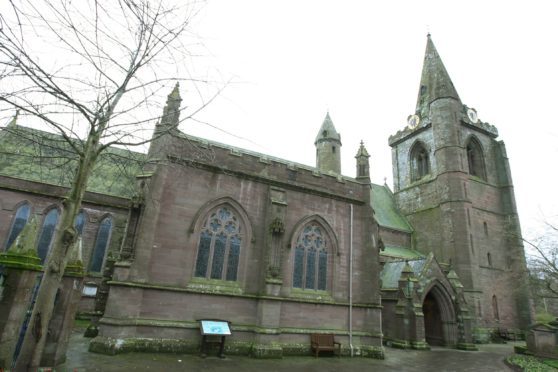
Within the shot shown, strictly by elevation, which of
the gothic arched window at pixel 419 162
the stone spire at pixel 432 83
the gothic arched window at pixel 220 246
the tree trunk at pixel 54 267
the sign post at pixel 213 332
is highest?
the stone spire at pixel 432 83

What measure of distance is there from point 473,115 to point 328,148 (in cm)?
1515

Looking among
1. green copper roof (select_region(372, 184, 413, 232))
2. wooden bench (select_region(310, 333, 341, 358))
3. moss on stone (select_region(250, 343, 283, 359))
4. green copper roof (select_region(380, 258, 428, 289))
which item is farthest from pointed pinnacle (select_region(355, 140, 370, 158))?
green copper roof (select_region(372, 184, 413, 232))

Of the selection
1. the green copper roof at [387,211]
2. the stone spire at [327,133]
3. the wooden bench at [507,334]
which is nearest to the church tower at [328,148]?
the stone spire at [327,133]

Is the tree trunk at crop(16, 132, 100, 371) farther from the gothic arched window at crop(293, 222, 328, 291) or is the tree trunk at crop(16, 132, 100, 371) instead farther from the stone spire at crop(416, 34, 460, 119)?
the stone spire at crop(416, 34, 460, 119)

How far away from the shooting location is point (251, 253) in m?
14.1

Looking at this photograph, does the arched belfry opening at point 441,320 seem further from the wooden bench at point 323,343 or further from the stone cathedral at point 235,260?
the wooden bench at point 323,343

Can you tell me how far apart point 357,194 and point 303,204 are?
338 centimetres

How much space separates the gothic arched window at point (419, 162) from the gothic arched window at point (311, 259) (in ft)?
72.0

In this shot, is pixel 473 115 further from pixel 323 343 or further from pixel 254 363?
pixel 254 363

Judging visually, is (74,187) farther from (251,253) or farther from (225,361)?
→ (251,253)

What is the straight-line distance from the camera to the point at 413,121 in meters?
35.9

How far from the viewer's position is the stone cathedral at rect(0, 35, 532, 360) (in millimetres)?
11695

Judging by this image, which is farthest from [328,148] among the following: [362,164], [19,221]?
[19,221]

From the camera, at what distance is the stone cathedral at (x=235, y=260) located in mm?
11695
